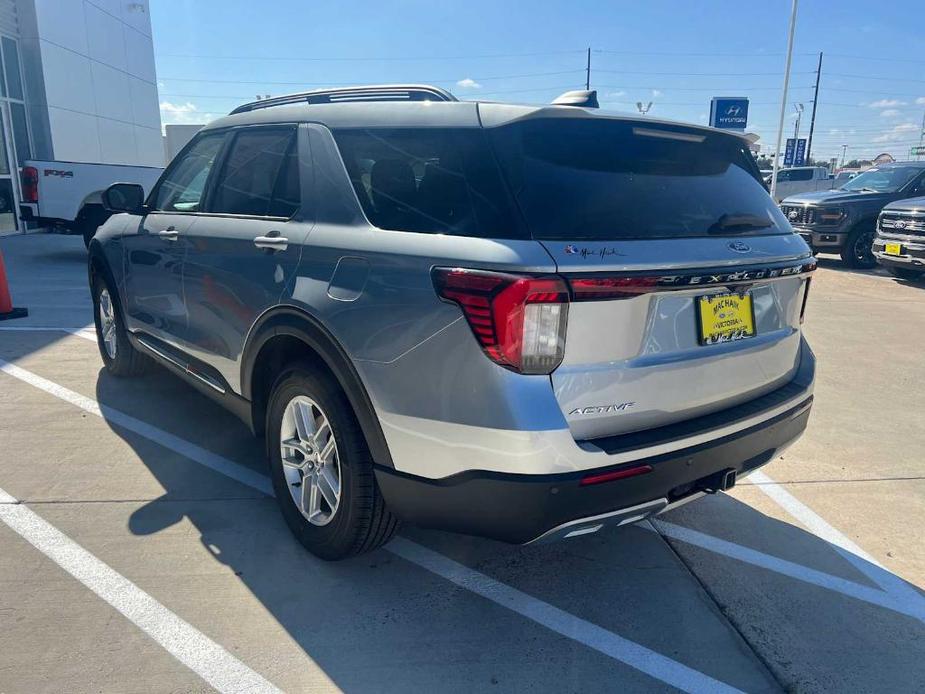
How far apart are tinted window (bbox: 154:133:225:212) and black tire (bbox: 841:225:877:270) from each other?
479 inches

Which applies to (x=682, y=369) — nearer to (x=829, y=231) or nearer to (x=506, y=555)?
(x=506, y=555)

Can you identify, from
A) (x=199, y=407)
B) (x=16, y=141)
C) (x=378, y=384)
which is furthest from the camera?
(x=16, y=141)

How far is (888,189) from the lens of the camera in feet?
42.3

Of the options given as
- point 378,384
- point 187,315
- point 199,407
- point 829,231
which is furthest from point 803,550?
point 829,231

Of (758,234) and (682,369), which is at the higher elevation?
(758,234)

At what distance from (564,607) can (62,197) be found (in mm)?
12437

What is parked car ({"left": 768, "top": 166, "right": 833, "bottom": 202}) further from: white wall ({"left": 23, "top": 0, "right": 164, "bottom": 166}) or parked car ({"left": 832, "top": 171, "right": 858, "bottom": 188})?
white wall ({"left": 23, "top": 0, "right": 164, "bottom": 166})

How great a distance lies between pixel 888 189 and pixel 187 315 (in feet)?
44.0

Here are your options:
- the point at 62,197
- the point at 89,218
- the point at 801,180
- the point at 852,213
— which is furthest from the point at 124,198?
the point at 801,180

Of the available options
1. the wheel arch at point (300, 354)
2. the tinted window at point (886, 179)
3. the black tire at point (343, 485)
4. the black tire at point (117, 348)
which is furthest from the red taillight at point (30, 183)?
the tinted window at point (886, 179)

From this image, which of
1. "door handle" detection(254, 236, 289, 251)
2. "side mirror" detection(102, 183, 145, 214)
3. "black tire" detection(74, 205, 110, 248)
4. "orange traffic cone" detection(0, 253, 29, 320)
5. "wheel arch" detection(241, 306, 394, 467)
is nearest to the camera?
"wheel arch" detection(241, 306, 394, 467)

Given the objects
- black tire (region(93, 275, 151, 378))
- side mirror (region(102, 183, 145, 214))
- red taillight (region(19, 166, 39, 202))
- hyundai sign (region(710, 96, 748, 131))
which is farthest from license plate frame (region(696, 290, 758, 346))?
hyundai sign (region(710, 96, 748, 131))

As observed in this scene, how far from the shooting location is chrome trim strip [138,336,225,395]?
11.9 feet

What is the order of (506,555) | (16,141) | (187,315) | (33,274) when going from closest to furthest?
(506,555) → (187,315) → (33,274) → (16,141)
